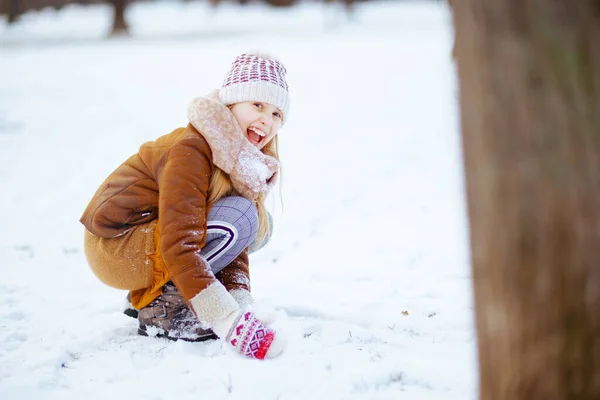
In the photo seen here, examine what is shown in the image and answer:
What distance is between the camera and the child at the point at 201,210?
2234mm

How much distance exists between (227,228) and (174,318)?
1.40 ft

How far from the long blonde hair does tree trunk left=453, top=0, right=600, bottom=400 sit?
4.56ft

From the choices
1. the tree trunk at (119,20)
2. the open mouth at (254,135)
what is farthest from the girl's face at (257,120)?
the tree trunk at (119,20)

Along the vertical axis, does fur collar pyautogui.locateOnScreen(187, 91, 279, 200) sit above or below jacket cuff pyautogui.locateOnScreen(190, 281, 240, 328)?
above

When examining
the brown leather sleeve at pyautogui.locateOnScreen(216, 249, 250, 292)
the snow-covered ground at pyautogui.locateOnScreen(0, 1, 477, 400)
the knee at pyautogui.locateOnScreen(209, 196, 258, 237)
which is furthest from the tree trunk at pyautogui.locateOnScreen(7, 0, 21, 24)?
the knee at pyautogui.locateOnScreen(209, 196, 258, 237)

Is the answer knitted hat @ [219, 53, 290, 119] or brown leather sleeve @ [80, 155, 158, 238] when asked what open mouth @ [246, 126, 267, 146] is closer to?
knitted hat @ [219, 53, 290, 119]

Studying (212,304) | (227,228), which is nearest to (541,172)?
(212,304)

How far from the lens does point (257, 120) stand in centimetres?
250

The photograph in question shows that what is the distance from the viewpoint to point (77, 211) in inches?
190

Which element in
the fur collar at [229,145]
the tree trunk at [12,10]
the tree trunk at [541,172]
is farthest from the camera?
the tree trunk at [12,10]

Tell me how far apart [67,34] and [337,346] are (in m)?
17.4

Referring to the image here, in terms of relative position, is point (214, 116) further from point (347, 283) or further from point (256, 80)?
point (347, 283)

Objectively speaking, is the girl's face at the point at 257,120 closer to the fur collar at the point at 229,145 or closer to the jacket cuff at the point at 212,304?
the fur collar at the point at 229,145

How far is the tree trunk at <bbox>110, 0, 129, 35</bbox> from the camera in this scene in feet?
55.0
